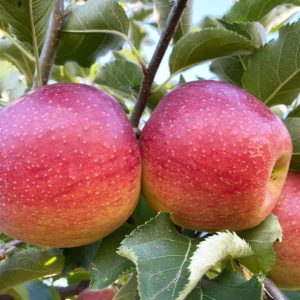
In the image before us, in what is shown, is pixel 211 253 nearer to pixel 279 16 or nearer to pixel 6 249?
pixel 6 249

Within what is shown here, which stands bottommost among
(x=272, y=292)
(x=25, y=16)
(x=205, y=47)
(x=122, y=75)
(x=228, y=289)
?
(x=272, y=292)

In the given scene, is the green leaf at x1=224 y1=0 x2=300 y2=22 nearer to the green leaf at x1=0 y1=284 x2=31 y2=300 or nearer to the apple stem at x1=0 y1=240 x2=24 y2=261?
the apple stem at x1=0 y1=240 x2=24 y2=261

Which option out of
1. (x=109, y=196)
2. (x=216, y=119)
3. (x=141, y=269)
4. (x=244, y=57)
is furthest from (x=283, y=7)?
(x=141, y=269)

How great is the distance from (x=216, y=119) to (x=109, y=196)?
0.82 ft

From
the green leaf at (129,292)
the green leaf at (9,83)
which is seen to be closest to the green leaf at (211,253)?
the green leaf at (129,292)

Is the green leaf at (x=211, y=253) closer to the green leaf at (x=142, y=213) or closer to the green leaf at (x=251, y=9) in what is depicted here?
the green leaf at (x=142, y=213)

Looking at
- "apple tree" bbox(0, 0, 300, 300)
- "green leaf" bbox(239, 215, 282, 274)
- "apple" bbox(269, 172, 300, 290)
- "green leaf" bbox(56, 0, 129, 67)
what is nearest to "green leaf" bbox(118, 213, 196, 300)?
"apple tree" bbox(0, 0, 300, 300)

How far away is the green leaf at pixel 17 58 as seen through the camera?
154cm

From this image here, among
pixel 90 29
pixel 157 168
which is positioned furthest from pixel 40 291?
pixel 90 29

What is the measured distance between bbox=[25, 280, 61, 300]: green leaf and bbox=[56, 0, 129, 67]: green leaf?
0.61 metres

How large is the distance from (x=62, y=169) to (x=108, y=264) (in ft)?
0.73

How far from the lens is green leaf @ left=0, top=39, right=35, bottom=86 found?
1.54 metres

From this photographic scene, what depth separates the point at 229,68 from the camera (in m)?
1.32

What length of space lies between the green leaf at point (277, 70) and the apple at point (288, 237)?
0.77 feet
